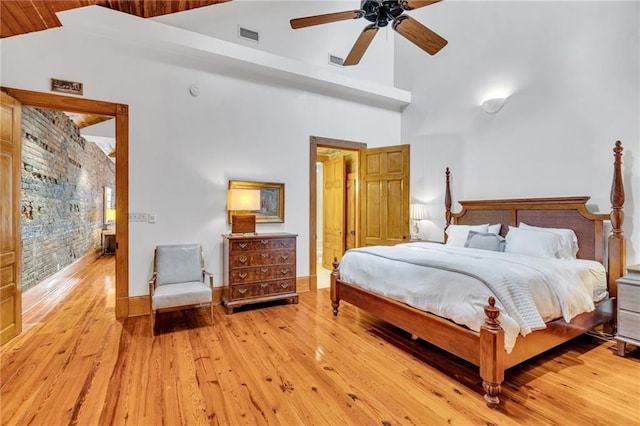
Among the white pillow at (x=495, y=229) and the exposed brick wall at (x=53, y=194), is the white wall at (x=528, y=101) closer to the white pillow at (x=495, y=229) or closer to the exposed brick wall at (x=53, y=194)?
the white pillow at (x=495, y=229)

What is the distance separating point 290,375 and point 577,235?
3310mm

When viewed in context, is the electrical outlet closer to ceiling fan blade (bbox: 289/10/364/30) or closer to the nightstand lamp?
ceiling fan blade (bbox: 289/10/364/30)

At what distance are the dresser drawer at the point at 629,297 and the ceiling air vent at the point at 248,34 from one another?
16.1ft

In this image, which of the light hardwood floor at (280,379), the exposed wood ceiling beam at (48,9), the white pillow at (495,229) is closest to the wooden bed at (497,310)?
the white pillow at (495,229)

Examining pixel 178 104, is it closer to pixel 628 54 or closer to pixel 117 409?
pixel 117 409

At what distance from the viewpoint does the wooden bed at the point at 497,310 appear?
1.98m

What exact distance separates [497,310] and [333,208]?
4666 mm

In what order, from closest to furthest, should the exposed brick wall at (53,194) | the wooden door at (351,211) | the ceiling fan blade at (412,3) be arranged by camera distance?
the ceiling fan blade at (412,3), the exposed brick wall at (53,194), the wooden door at (351,211)

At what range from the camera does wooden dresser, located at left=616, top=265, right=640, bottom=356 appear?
2.57 metres

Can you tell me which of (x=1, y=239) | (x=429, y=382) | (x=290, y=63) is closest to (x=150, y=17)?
(x=290, y=63)

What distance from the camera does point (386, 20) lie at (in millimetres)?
2576

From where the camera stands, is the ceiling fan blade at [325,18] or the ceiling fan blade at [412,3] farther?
the ceiling fan blade at [325,18]

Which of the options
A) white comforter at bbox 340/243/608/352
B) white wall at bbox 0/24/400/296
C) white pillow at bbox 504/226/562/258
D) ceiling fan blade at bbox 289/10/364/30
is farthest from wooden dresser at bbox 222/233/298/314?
white pillow at bbox 504/226/562/258

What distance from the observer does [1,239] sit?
2764 mm
